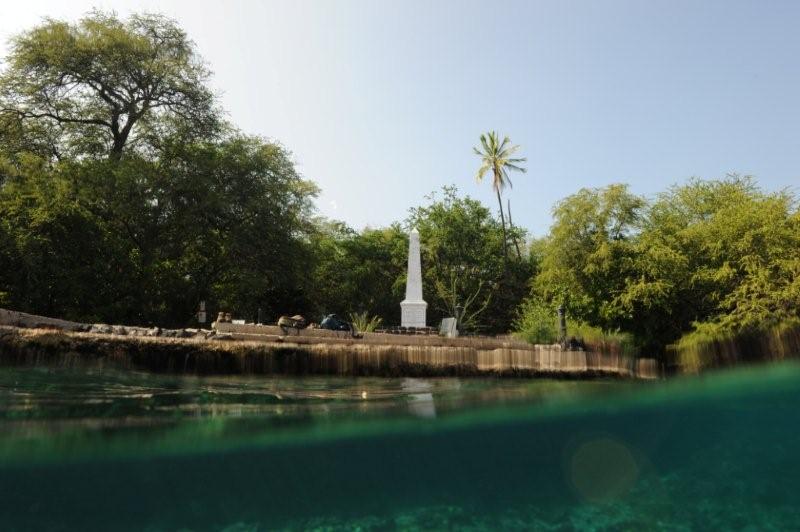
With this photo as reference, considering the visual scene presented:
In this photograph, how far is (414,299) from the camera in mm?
24797

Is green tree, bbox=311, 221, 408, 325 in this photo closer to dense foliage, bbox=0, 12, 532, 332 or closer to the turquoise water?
dense foliage, bbox=0, 12, 532, 332

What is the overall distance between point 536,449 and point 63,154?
2791 centimetres

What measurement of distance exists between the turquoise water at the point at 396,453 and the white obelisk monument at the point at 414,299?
24.4 ft

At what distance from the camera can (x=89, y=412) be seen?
11148 millimetres

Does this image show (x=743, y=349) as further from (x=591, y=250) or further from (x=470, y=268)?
(x=470, y=268)

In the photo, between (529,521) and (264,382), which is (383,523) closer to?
(529,521)

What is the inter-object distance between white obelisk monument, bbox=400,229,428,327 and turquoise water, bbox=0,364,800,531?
24.4 feet

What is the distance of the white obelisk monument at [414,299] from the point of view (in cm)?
2442

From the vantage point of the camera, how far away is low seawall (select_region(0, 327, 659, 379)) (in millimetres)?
10273

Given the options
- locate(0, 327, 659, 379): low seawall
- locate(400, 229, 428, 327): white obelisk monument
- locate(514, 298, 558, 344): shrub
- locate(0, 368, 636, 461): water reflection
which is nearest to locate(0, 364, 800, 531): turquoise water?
locate(0, 368, 636, 461): water reflection

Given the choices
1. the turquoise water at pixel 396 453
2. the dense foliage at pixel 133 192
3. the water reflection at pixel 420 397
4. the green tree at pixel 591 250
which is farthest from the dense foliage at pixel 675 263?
the dense foliage at pixel 133 192

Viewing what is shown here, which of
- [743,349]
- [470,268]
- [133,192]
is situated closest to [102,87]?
[133,192]

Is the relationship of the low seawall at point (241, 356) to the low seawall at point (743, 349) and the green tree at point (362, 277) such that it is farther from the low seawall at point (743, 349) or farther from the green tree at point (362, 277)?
the green tree at point (362, 277)

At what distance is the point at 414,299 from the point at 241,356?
563 inches
